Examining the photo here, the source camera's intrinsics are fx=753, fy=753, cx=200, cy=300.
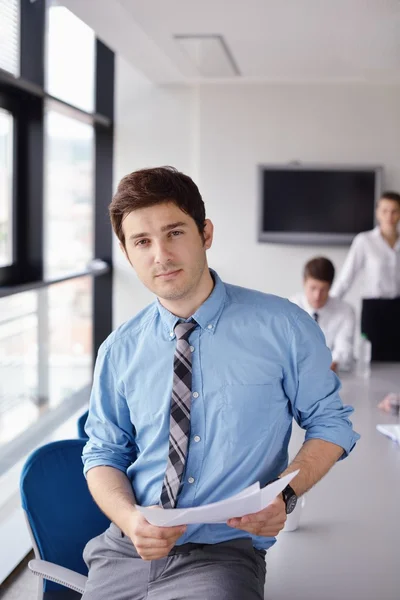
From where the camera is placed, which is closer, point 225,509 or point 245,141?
point 225,509

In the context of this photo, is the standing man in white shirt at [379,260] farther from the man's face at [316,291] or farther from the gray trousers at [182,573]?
the gray trousers at [182,573]

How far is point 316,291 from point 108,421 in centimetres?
242

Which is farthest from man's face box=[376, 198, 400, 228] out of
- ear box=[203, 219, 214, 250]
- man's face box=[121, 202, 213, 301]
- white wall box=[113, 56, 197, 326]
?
man's face box=[121, 202, 213, 301]

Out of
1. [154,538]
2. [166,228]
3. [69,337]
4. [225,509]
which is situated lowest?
[69,337]

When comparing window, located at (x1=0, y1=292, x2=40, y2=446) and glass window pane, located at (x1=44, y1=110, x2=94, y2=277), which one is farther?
glass window pane, located at (x1=44, y1=110, x2=94, y2=277)

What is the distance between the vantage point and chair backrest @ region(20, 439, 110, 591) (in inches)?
75.9

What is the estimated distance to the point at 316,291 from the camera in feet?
13.2

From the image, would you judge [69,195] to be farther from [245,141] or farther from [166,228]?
[166,228]

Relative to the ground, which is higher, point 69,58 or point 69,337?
point 69,58

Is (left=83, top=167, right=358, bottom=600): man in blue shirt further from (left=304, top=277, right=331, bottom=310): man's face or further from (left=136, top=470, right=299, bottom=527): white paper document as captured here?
(left=304, top=277, right=331, bottom=310): man's face

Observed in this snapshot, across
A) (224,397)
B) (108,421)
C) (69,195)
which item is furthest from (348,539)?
(69,195)

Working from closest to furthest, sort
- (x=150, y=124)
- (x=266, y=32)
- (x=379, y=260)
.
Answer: (x=266, y=32), (x=379, y=260), (x=150, y=124)

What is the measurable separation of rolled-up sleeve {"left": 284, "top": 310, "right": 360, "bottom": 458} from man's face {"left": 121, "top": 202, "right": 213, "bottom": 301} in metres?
0.27

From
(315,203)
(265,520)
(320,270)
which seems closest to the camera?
(265,520)
